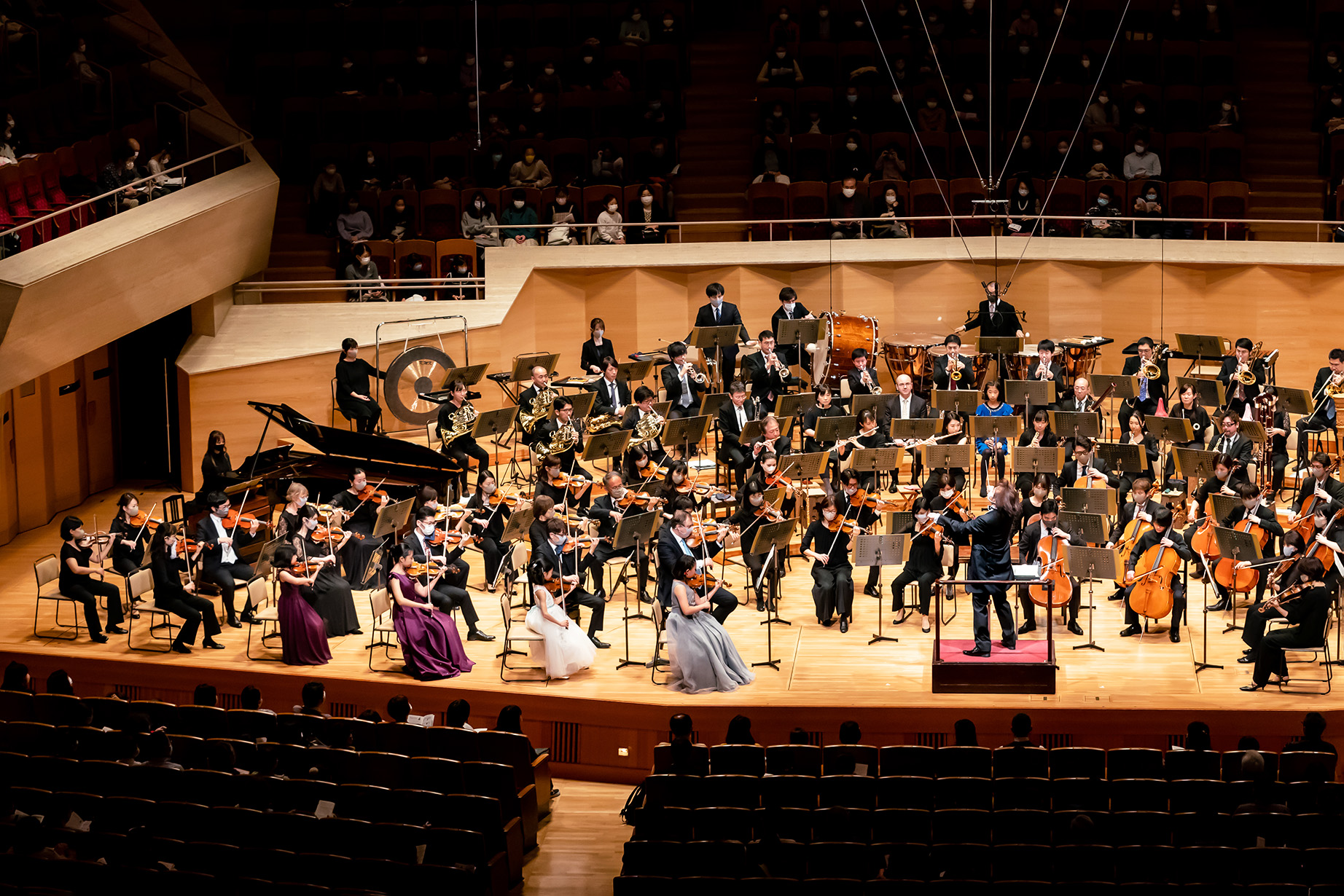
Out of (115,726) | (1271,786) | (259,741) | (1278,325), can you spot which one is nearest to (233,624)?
(115,726)

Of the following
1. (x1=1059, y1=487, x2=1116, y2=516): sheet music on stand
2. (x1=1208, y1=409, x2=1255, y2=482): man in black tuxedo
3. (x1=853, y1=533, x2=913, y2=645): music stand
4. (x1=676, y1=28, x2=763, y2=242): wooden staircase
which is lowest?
(x1=853, y1=533, x2=913, y2=645): music stand

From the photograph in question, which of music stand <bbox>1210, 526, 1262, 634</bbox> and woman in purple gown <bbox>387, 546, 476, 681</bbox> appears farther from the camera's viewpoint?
woman in purple gown <bbox>387, 546, 476, 681</bbox>

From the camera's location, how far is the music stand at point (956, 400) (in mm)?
14656

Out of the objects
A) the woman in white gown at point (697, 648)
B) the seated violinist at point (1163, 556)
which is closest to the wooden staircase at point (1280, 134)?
the seated violinist at point (1163, 556)

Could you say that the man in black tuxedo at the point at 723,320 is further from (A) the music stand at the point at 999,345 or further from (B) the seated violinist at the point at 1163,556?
(B) the seated violinist at the point at 1163,556

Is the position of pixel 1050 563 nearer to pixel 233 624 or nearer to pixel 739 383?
pixel 739 383

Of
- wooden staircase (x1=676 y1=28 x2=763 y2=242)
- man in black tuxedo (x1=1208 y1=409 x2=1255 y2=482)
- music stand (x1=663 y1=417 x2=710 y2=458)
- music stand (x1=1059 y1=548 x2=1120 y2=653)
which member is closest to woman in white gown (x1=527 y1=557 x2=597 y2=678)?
music stand (x1=663 y1=417 x2=710 y2=458)

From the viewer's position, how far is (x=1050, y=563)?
39.9 ft

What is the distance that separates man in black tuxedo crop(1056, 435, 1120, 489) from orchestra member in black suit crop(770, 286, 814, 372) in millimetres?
3726

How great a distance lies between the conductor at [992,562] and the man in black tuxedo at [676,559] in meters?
1.78

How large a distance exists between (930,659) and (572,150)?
8.90 m

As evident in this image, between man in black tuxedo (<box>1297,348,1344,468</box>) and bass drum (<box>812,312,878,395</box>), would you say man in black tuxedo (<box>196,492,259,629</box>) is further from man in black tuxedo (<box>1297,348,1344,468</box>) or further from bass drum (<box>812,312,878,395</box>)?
man in black tuxedo (<box>1297,348,1344,468</box>)

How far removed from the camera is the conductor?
11.6 m

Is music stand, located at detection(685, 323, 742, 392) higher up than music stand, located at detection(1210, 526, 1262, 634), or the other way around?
music stand, located at detection(685, 323, 742, 392)
